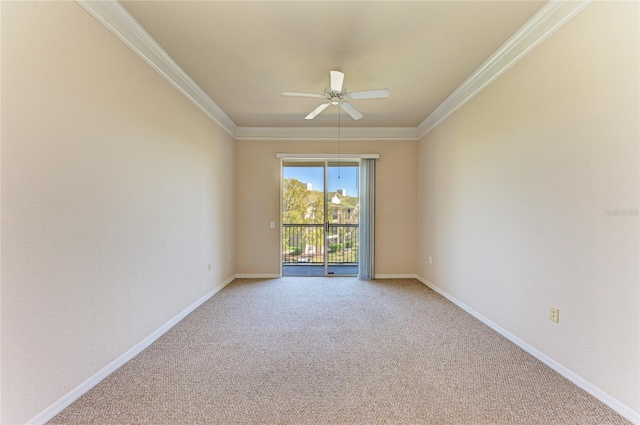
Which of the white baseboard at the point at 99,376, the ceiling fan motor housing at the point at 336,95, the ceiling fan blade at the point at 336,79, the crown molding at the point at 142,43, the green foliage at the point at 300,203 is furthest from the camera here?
the green foliage at the point at 300,203

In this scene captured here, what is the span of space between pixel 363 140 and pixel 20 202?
165 inches

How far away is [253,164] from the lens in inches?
182

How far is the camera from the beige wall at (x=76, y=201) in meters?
1.32

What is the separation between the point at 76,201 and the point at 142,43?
144 centimetres

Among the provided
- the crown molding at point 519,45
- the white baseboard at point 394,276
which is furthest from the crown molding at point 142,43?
the white baseboard at point 394,276

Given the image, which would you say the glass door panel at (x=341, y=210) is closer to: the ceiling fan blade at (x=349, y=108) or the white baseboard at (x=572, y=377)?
the ceiling fan blade at (x=349, y=108)

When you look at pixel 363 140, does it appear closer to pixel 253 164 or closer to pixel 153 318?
pixel 253 164

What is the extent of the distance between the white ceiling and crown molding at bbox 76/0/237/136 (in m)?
0.06

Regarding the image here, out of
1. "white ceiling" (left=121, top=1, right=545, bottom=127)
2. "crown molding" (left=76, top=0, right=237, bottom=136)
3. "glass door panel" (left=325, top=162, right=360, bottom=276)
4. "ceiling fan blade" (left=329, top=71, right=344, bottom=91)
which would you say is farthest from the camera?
"glass door panel" (left=325, top=162, right=360, bottom=276)

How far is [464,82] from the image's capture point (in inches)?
115

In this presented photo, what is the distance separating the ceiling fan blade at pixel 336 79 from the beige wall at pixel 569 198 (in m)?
1.56

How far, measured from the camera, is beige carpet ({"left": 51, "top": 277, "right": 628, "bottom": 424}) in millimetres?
1501

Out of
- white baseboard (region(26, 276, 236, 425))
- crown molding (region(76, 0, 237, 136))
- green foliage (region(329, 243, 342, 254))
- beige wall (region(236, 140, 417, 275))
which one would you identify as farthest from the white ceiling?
green foliage (region(329, 243, 342, 254))

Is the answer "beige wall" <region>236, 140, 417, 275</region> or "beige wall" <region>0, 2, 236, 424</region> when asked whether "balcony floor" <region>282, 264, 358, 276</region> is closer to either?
"beige wall" <region>236, 140, 417, 275</region>
